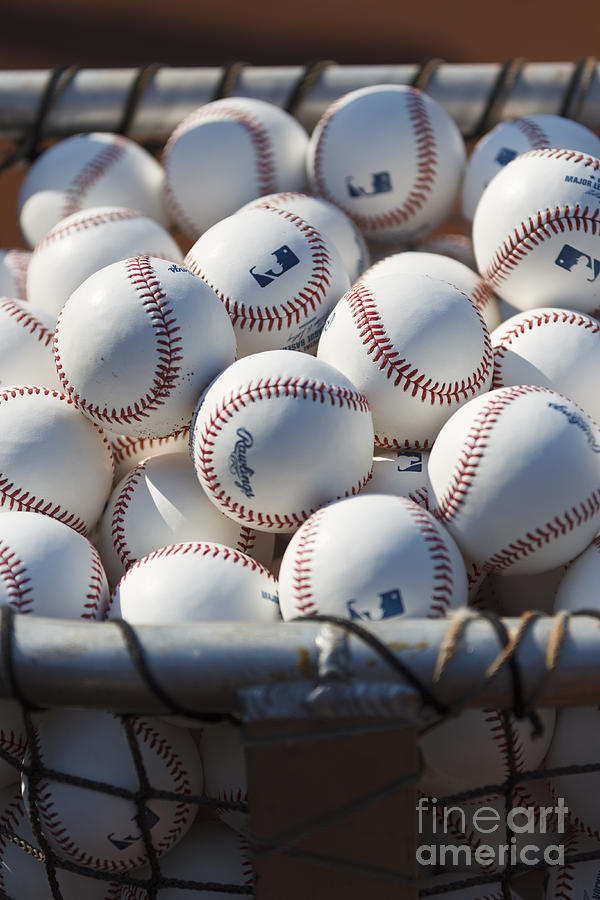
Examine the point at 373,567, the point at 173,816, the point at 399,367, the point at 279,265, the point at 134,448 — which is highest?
the point at 279,265

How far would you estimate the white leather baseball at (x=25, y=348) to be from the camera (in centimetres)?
179

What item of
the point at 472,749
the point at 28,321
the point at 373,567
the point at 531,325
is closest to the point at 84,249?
the point at 28,321

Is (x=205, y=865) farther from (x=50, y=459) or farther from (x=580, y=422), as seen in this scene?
(x=580, y=422)

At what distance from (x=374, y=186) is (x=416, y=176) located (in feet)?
0.31

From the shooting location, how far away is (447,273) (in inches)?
74.4

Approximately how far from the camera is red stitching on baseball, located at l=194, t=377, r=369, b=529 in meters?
1.49

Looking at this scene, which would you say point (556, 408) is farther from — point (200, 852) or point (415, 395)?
point (200, 852)

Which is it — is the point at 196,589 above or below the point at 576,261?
below

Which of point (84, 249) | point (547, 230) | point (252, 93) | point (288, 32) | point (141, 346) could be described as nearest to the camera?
point (141, 346)

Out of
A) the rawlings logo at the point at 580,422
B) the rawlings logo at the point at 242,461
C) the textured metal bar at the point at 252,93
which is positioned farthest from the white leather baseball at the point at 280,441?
the textured metal bar at the point at 252,93

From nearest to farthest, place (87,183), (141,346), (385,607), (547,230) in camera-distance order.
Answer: (385,607) → (141,346) → (547,230) → (87,183)

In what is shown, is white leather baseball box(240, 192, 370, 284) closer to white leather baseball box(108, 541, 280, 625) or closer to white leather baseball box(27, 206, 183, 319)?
white leather baseball box(27, 206, 183, 319)

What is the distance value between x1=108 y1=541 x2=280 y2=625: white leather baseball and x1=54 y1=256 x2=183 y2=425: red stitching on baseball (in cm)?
24

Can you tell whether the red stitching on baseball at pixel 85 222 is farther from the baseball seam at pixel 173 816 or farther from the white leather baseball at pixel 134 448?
the baseball seam at pixel 173 816
